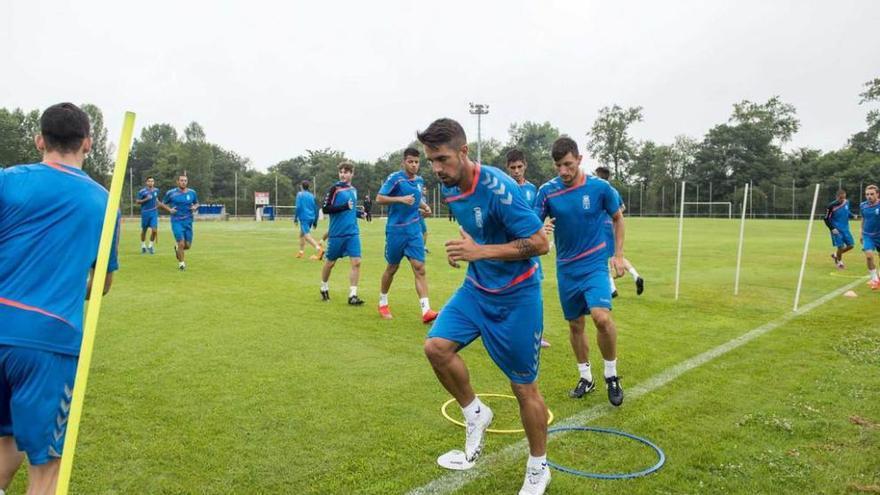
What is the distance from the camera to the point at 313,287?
13000mm

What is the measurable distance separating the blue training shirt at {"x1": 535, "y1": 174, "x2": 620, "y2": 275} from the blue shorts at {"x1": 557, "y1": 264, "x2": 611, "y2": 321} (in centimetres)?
7

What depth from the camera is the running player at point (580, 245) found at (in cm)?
596

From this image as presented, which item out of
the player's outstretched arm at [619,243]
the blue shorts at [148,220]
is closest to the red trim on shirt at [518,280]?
the player's outstretched arm at [619,243]

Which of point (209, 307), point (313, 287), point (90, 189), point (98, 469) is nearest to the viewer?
point (90, 189)

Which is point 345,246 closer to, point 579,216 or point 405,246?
point 405,246

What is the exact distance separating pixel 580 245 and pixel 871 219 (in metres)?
12.5

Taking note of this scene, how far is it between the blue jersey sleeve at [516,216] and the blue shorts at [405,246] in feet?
18.6

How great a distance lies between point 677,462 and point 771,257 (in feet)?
61.6

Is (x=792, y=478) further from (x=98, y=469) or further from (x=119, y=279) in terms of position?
(x=119, y=279)

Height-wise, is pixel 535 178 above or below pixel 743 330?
above

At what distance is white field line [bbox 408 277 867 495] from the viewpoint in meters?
4.09

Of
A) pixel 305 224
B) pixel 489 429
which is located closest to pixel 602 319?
pixel 489 429

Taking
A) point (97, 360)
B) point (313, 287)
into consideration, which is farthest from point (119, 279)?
point (97, 360)

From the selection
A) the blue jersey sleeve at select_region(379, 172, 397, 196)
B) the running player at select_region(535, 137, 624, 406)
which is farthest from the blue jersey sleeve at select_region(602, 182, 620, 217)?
the blue jersey sleeve at select_region(379, 172, 397, 196)
